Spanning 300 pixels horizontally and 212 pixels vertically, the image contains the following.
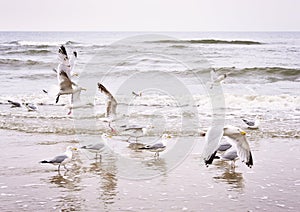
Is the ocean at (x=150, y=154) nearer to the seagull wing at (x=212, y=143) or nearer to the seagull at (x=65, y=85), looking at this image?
the seagull at (x=65, y=85)

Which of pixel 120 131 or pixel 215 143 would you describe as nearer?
pixel 215 143

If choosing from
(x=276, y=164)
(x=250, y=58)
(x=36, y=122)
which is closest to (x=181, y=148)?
(x=276, y=164)

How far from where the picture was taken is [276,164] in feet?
22.4

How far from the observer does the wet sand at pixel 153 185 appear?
507 centimetres

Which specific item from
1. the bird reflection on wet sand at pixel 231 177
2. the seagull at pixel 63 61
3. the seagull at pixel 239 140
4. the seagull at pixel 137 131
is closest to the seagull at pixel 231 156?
the bird reflection on wet sand at pixel 231 177

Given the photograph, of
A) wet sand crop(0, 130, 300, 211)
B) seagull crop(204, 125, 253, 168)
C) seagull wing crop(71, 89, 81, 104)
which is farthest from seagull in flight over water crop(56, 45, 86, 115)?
seagull crop(204, 125, 253, 168)

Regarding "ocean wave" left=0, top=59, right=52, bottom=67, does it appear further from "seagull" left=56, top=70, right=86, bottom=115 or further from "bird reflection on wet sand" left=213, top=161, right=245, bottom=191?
"bird reflection on wet sand" left=213, top=161, right=245, bottom=191

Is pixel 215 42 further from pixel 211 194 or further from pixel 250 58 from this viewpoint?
pixel 211 194

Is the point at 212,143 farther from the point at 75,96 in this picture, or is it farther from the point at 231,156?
the point at 75,96

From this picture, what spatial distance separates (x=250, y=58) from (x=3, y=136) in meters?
23.1

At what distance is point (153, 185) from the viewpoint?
19.3 feet

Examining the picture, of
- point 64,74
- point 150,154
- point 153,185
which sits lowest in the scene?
point 153,185

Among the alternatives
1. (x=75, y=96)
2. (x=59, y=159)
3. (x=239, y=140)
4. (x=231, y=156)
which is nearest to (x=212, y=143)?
(x=239, y=140)

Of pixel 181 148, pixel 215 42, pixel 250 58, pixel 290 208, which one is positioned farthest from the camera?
pixel 215 42
